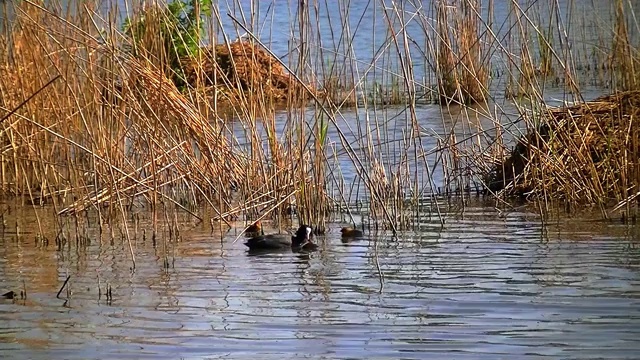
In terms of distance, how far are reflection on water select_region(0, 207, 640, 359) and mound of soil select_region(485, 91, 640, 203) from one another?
54cm

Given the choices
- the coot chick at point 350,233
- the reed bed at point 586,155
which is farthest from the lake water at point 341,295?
the reed bed at point 586,155

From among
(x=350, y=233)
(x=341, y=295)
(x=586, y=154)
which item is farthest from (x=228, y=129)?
(x=341, y=295)

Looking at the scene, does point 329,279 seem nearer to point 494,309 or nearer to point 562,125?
point 494,309

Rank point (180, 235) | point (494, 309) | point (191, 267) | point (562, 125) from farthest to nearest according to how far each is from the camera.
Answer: point (562, 125) < point (180, 235) < point (191, 267) < point (494, 309)

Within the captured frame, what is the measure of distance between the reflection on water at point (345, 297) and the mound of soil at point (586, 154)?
54 cm

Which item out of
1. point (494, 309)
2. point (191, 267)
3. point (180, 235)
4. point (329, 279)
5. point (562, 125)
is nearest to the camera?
point (494, 309)

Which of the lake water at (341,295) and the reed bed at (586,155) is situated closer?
the lake water at (341,295)

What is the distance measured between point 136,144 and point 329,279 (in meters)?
2.34

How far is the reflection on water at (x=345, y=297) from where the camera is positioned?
4930 mm

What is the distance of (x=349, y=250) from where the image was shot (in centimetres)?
713

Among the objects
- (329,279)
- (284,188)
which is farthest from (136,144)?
(329,279)

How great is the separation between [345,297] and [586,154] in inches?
117

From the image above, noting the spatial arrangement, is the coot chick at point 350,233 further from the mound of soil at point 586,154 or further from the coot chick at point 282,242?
the mound of soil at point 586,154

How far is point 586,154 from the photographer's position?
324 inches
